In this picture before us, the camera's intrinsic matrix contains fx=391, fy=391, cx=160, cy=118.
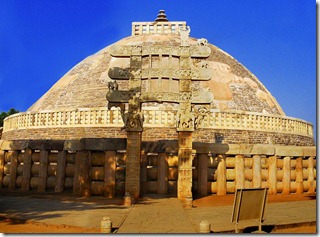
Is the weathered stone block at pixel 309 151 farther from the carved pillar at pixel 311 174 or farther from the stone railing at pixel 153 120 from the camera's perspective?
the stone railing at pixel 153 120

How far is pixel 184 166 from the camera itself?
8.66 meters

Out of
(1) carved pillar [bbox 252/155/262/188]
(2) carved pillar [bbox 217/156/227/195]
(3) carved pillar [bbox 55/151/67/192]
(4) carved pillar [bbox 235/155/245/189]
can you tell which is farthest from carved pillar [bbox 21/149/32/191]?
(1) carved pillar [bbox 252/155/262/188]

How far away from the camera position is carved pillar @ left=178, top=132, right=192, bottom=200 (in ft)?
27.9

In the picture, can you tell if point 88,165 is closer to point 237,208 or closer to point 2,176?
point 2,176

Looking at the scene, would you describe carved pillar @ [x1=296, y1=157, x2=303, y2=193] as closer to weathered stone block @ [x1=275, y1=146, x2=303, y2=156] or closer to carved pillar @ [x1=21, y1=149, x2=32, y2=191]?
weathered stone block @ [x1=275, y1=146, x2=303, y2=156]

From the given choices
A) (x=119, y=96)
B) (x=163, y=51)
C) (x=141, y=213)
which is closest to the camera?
(x=141, y=213)

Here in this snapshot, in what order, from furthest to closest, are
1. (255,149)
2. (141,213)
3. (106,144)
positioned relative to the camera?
(255,149), (106,144), (141,213)

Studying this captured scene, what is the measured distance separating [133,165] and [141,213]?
82.8 inches

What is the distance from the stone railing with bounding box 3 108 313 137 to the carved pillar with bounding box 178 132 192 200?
262 inches

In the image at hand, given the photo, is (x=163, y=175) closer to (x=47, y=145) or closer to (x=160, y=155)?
(x=160, y=155)

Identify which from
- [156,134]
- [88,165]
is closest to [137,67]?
[88,165]

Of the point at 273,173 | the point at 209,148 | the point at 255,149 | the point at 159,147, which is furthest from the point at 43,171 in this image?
the point at 273,173

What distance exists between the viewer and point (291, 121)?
60.1 ft

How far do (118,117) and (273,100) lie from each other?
10.9 metres
